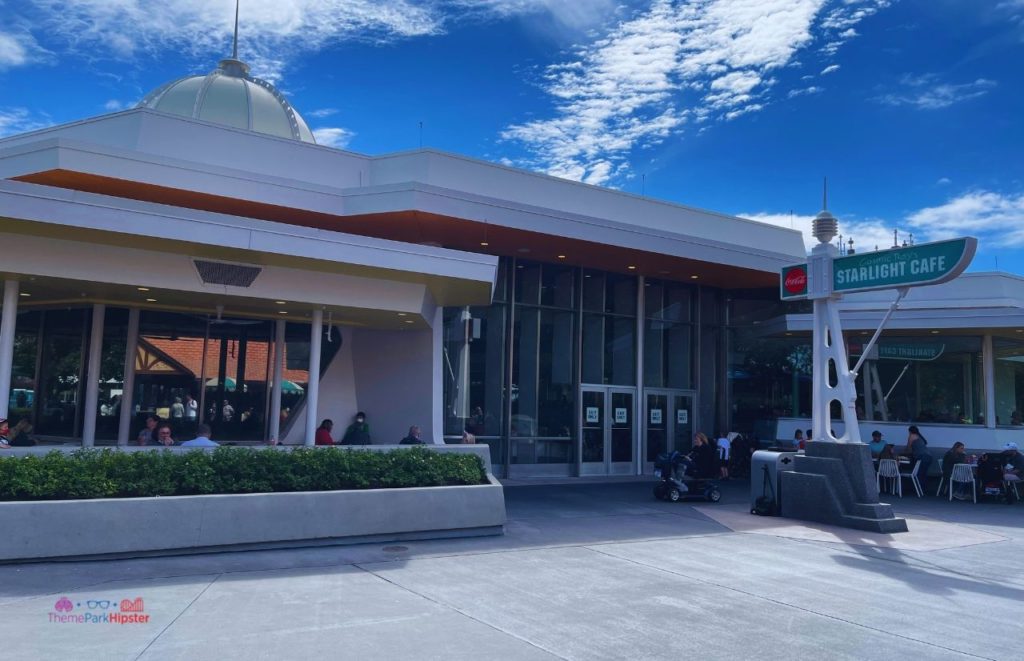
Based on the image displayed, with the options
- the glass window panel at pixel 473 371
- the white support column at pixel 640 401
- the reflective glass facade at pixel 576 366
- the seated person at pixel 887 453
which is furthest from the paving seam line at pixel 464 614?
the seated person at pixel 887 453

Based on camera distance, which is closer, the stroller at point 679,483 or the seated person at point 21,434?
the seated person at point 21,434

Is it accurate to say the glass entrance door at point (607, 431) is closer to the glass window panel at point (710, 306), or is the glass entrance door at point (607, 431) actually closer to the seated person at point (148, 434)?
the glass window panel at point (710, 306)

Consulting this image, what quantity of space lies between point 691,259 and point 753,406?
728cm

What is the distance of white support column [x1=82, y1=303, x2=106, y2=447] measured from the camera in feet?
48.9

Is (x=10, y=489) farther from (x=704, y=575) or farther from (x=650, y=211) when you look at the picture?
(x=650, y=211)

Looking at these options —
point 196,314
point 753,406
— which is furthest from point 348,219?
point 753,406

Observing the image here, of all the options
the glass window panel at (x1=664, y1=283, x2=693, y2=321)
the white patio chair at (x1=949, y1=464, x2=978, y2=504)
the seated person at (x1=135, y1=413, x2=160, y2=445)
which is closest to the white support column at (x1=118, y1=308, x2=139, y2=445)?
the seated person at (x1=135, y1=413, x2=160, y2=445)

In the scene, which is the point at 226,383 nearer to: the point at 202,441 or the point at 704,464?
the point at 202,441

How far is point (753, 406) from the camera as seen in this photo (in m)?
24.2

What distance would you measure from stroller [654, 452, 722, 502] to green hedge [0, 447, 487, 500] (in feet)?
17.9

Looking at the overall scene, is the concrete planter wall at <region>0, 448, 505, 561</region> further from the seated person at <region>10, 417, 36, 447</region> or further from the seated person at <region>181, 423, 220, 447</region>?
the seated person at <region>10, 417, 36, 447</region>

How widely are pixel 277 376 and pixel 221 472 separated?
21.8 ft

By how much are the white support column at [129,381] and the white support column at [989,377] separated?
1955 cm

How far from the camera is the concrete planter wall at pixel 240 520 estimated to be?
27.8 ft
